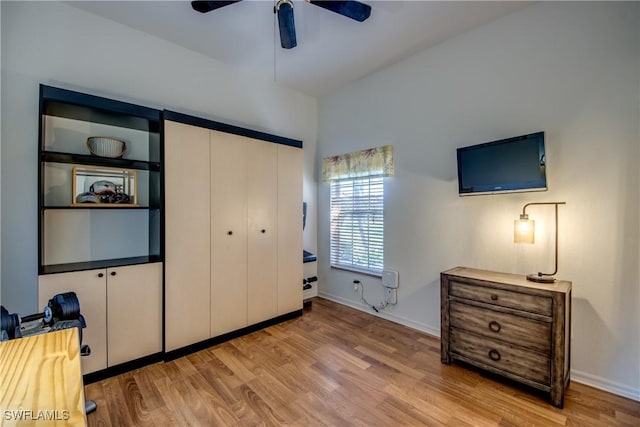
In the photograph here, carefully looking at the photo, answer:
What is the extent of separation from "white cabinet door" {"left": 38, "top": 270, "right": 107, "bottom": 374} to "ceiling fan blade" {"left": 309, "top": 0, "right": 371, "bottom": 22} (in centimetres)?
250

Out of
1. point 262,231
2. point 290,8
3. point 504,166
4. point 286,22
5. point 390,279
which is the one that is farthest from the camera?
point 390,279

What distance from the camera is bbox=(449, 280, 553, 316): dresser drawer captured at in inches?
74.2

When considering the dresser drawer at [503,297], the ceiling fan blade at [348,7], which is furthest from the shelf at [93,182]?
the dresser drawer at [503,297]

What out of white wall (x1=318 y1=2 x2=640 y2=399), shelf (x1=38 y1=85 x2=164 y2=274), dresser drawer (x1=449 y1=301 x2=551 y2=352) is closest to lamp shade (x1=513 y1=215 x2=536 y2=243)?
white wall (x1=318 y1=2 x2=640 y2=399)

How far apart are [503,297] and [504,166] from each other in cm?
105

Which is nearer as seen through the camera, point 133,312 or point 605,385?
point 605,385

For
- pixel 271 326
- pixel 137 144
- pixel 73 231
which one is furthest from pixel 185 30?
pixel 271 326

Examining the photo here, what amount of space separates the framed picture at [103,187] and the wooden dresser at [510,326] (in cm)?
282

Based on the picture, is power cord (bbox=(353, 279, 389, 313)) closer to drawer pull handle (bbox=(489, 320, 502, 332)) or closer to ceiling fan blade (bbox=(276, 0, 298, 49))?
drawer pull handle (bbox=(489, 320, 502, 332))

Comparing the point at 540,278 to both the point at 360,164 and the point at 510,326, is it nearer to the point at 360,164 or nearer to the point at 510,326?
the point at 510,326

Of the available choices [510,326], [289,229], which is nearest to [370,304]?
[289,229]

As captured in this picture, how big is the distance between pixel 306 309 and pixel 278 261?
0.87m

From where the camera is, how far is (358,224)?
11.9 feet

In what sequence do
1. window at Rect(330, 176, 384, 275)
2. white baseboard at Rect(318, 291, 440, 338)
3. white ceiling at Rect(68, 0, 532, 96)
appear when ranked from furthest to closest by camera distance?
window at Rect(330, 176, 384, 275), white baseboard at Rect(318, 291, 440, 338), white ceiling at Rect(68, 0, 532, 96)
